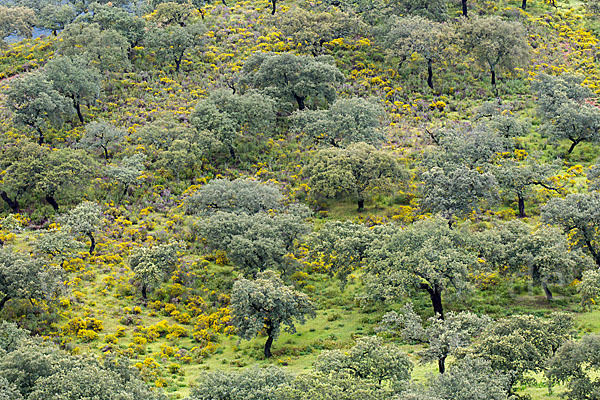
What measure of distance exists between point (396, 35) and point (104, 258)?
48532 mm

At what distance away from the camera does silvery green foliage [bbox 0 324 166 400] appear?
4241 centimetres

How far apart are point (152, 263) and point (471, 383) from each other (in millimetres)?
29771

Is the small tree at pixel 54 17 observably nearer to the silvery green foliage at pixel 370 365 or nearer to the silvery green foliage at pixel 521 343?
the silvery green foliage at pixel 370 365

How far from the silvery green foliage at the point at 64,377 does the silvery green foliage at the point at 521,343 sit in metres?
19.7

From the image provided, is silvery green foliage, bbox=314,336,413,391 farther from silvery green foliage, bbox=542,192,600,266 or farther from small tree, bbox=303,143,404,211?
small tree, bbox=303,143,404,211

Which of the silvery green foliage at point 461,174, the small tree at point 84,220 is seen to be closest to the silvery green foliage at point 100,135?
the small tree at point 84,220

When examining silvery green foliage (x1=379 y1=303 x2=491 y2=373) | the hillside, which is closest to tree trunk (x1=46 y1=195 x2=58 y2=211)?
the hillside

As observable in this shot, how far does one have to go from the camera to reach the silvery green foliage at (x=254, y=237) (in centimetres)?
5938

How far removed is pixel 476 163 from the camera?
69.5 metres

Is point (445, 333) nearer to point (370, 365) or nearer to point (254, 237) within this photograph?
point (370, 365)

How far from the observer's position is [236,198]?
218 feet

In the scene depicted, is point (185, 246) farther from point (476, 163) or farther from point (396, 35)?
point (396, 35)

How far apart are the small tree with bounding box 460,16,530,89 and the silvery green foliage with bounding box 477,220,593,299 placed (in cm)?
3831

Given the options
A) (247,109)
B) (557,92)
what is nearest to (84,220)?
(247,109)
